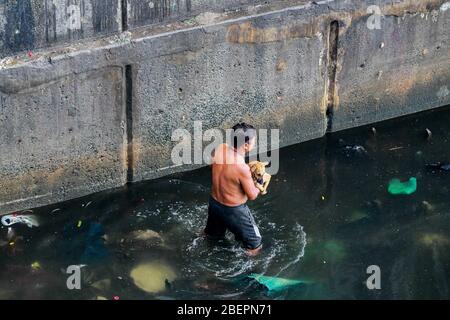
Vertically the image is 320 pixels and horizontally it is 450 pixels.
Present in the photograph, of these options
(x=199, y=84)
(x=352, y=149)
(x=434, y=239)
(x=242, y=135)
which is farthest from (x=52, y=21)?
(x=434, y=239)

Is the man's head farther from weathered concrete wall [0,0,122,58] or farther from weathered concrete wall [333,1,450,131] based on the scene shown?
weathered concrete wall [333,1,450,131]

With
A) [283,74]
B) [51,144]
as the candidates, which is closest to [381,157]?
[283,74]

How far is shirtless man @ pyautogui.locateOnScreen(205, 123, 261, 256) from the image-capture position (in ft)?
26.0

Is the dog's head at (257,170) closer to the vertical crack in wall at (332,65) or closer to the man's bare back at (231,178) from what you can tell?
the man's bare back at (231,178)

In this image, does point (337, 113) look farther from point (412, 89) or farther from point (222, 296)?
point (222, 296)

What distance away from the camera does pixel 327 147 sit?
33.3 feet

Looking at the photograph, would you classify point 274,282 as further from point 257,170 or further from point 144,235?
point 144,235

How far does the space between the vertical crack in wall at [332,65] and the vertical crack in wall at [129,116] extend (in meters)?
2.06

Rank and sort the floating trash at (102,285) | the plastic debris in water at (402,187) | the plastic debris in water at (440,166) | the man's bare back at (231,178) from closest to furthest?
1. the man's bare back at (231,178)
2. the floating trash at (102,285)
3. the plastic debris in water at (402,187)
4. the plastic debris in water at (440,166)

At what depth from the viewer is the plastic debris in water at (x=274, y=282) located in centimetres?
813

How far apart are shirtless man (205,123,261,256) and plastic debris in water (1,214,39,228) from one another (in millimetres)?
1517

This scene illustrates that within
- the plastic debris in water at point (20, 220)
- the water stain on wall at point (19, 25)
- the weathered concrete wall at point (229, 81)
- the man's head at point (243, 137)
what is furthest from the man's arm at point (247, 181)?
the water stain on wall at point (19, 25)

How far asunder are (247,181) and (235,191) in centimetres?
15
